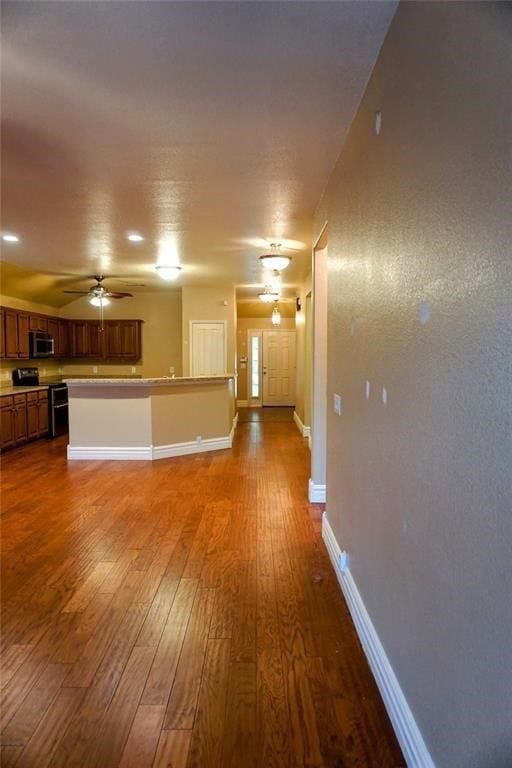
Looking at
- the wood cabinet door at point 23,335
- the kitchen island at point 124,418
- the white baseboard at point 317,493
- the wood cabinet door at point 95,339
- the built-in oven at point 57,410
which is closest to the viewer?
the white baseboard at point 317,493

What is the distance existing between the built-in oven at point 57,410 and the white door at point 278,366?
208 inches

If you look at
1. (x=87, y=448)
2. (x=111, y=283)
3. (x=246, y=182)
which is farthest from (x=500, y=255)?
(x=111, y=283)

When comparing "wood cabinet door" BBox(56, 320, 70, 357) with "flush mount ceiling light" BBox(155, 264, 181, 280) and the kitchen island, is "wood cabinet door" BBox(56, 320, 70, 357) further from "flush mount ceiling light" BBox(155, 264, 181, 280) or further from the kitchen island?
"flush mount ceiling light" BBox(155, 264, 181, 280)

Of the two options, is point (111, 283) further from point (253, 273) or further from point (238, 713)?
point (238, 713)

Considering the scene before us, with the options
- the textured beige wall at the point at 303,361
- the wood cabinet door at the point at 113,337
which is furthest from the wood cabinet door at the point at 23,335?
the textured beige wall at the point at 303,361

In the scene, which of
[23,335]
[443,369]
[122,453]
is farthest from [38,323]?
[443,369]

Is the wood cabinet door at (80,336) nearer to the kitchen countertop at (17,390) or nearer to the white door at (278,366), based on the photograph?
the kitchen countertop at (17,390)

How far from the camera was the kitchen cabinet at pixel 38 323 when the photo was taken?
7414 millimetres

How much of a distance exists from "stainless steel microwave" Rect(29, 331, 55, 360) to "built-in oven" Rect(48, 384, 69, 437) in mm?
592

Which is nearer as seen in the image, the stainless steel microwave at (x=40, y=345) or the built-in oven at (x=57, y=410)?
the stainless steel microwave at (x=40, y=345)

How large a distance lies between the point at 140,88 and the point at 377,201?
1260 mm

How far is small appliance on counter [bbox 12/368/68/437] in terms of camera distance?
7375 mm

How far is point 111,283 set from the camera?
777cm

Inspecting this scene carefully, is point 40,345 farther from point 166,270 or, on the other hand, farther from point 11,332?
point 166,270
